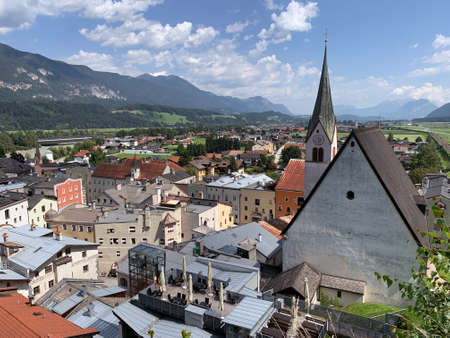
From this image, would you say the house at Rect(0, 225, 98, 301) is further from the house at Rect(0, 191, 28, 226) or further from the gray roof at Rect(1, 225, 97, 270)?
the house at Rect(0, 191, 28, 226)

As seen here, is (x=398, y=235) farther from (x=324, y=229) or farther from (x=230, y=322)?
(x=230, y=322)

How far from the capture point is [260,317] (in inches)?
527

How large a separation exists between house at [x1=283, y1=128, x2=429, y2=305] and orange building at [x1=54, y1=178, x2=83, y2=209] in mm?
55459

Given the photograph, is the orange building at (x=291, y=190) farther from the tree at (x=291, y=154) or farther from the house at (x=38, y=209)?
the tree at (x=291, y=154)

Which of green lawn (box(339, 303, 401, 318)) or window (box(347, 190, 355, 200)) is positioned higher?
window (box(347, 190, 355, 200))

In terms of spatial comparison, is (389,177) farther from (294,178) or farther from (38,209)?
(38,209)

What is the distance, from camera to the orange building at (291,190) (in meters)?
53.2

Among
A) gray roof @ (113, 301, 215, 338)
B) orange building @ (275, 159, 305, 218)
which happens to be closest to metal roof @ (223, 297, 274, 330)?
gray roof @ (113, 301, 215, 338)

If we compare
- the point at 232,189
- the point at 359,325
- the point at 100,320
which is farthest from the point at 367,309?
the point at 232,189

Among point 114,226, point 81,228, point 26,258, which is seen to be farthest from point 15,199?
point 26,258

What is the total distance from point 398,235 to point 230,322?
11.2 meters

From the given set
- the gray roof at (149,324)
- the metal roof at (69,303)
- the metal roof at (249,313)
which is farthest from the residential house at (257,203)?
the metal roof at (249,313)

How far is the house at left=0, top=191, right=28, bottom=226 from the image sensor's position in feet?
159

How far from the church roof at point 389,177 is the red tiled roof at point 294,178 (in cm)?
3019
